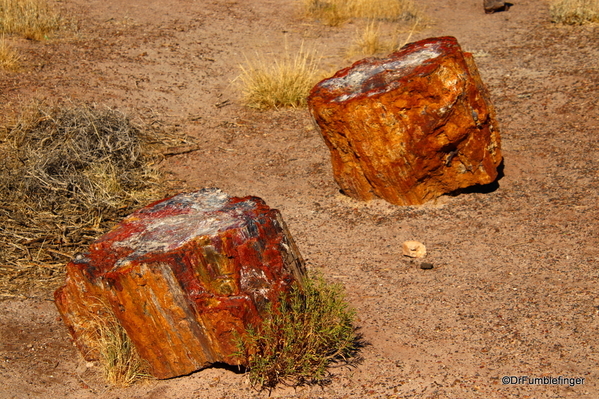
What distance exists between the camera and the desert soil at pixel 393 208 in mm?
3783

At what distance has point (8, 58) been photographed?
8.58 meters

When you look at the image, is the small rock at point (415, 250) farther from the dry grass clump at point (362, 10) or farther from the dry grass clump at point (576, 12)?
the dry grass clump at point (362, 10)

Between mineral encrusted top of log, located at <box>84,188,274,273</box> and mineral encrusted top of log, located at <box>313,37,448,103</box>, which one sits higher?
mineral encrusted top of log, located at <box>313,37,448,103</box>

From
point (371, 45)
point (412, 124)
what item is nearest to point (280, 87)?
point (371, 45)

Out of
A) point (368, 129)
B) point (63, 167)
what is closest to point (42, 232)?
point (63, 167)

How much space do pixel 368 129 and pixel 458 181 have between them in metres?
0.90

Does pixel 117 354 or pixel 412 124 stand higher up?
pixel 412 124

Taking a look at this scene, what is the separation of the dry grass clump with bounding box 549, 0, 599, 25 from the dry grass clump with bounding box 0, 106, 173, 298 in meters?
6.23

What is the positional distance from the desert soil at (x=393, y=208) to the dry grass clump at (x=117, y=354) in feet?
0.25

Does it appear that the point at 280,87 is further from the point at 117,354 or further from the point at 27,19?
the point at 117,354

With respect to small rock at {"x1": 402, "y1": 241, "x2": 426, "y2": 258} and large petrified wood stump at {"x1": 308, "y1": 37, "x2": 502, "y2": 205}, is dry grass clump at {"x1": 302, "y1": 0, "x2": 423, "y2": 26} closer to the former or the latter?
large petrified wood stump at {"x1": 308, "y1": 37, "x2": 502, "y2": 205}

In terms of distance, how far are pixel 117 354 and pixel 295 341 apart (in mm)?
1009

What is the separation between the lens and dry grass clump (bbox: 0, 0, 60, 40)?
9562 mm

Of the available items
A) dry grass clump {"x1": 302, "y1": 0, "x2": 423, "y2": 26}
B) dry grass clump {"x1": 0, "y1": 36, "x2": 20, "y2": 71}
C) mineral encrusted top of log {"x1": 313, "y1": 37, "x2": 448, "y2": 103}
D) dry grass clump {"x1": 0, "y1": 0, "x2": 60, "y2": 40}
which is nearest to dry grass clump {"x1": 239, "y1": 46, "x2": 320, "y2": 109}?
mineral encrusted top of log {"x1": 313, "y1": 37, "x2": 448, "y2": 103}
